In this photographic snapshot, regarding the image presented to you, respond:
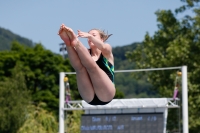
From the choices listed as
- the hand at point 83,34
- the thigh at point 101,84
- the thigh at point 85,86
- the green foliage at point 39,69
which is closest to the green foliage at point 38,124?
the green foliage at point 39,69

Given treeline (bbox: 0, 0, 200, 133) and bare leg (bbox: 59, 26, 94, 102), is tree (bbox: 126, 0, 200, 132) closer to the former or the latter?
treeline (bbox: 0, 0, 200, 133)

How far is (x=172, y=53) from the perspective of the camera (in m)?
26.5

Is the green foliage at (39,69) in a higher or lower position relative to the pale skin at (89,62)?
higher

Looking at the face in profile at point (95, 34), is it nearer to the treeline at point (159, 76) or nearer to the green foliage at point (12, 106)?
the treeline at point (159, 76)

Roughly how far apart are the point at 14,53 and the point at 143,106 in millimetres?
31483

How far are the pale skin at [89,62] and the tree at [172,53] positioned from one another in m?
19.5

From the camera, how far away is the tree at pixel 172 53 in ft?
86.6

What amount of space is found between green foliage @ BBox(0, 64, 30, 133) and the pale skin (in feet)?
67.8

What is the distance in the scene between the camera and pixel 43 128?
24.2 m

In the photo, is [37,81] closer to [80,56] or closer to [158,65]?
[158,65]

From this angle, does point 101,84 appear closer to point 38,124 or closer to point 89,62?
point 89,62

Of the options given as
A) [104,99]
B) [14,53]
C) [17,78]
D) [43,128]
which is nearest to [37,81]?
[14,53]

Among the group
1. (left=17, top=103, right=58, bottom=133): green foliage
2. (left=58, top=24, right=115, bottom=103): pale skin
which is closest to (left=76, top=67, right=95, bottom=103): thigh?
(left=58, top=24, right=115, bottom=103): pale skin

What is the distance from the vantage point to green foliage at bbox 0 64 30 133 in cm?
2753
